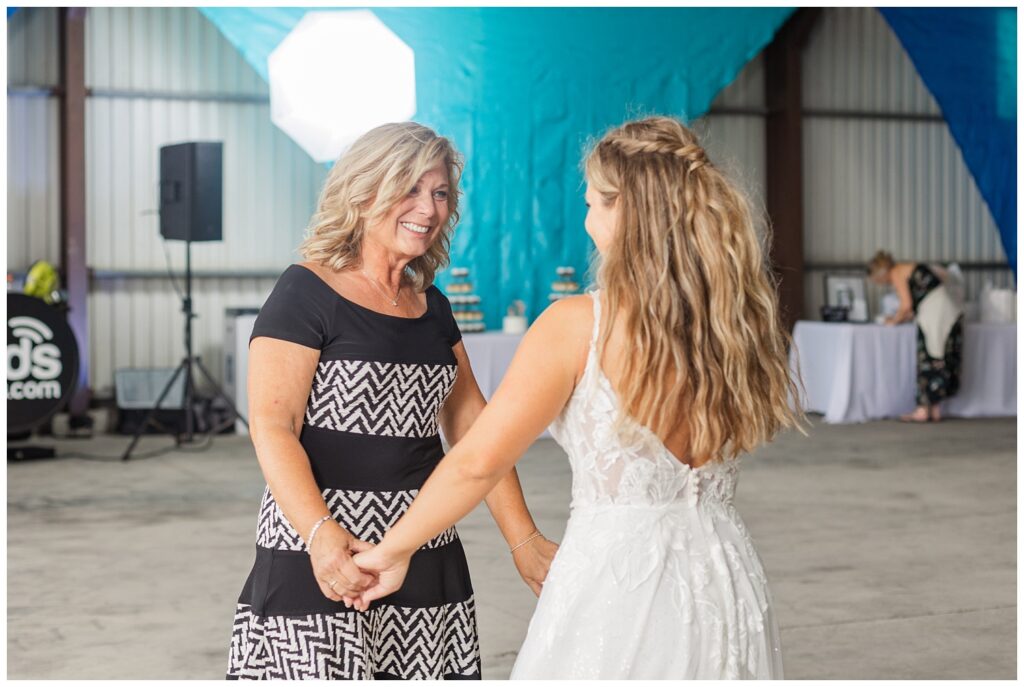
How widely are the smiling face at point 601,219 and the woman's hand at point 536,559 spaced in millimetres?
602

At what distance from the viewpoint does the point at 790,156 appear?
11.9m

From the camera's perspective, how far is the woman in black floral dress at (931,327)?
9492 millimetres

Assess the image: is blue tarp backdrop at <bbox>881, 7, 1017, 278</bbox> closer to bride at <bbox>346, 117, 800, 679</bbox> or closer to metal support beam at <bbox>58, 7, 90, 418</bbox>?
metal support beam at <bbox>58, 7, 90, 418</bbox>

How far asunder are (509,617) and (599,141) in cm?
272

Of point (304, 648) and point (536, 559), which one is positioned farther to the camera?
point (536, 559)

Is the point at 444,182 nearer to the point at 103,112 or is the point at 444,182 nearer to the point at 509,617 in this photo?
Answer: the point at 509,617

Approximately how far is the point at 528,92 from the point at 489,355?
194cm

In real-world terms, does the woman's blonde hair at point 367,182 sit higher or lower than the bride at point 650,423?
higher

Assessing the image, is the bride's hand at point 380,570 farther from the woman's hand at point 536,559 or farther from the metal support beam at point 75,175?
the metal support beam at point 75,175

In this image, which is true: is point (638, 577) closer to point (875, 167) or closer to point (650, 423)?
point (650, 423)

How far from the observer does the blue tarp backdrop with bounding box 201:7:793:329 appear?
859 centimetres

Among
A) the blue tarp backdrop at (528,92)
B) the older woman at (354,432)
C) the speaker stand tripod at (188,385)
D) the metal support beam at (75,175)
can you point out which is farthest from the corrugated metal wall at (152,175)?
the older woman at (354,432)

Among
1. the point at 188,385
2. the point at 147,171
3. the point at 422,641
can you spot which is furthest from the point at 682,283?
the point at 147,171

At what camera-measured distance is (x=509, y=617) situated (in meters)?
4.05
